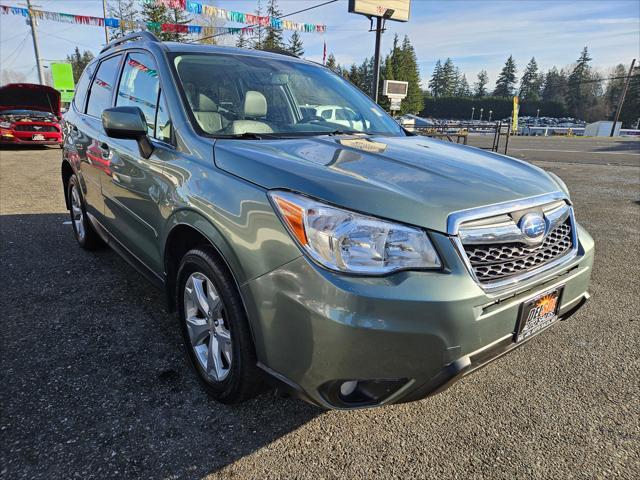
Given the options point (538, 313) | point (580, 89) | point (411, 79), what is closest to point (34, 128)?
point (538, 313)

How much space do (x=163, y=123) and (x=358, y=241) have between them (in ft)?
5.10

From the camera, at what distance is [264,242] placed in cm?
173

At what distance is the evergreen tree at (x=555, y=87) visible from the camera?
11238 centimetres

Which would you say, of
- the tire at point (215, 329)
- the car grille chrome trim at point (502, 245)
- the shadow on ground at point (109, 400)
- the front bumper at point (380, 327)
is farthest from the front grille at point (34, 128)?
the car grille chrome trim at point (502, 245)

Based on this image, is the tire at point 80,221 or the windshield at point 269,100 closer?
the windshield at point 269,100

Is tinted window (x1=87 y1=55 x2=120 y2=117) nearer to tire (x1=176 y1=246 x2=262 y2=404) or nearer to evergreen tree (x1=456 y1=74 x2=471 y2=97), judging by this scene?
tire (x1=176 y1=246 x2=262 y2=404)

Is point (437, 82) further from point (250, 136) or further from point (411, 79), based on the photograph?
point (250, 136)

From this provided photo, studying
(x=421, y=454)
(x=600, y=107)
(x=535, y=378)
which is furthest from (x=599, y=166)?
(x=600, y=107)

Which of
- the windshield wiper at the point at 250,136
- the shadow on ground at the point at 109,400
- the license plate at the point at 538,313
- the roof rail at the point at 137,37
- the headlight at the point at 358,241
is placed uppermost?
the roof rail at the point at 137,37

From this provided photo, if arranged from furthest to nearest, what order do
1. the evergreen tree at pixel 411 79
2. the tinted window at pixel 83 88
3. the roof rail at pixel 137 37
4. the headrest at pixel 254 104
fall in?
1. the evergreen tree at pixel 411 79
2. the tinted window at pixel 83 88
3. the roof rail at pixel 137 37
4. the headrest at pixel 254 104

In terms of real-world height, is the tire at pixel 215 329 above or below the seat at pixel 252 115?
below

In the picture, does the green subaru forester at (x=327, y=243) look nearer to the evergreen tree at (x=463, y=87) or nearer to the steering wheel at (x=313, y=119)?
the steering wheel at (x=313, y=119)

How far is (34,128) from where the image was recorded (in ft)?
46.6

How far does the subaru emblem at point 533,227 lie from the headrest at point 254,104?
1.62 m
